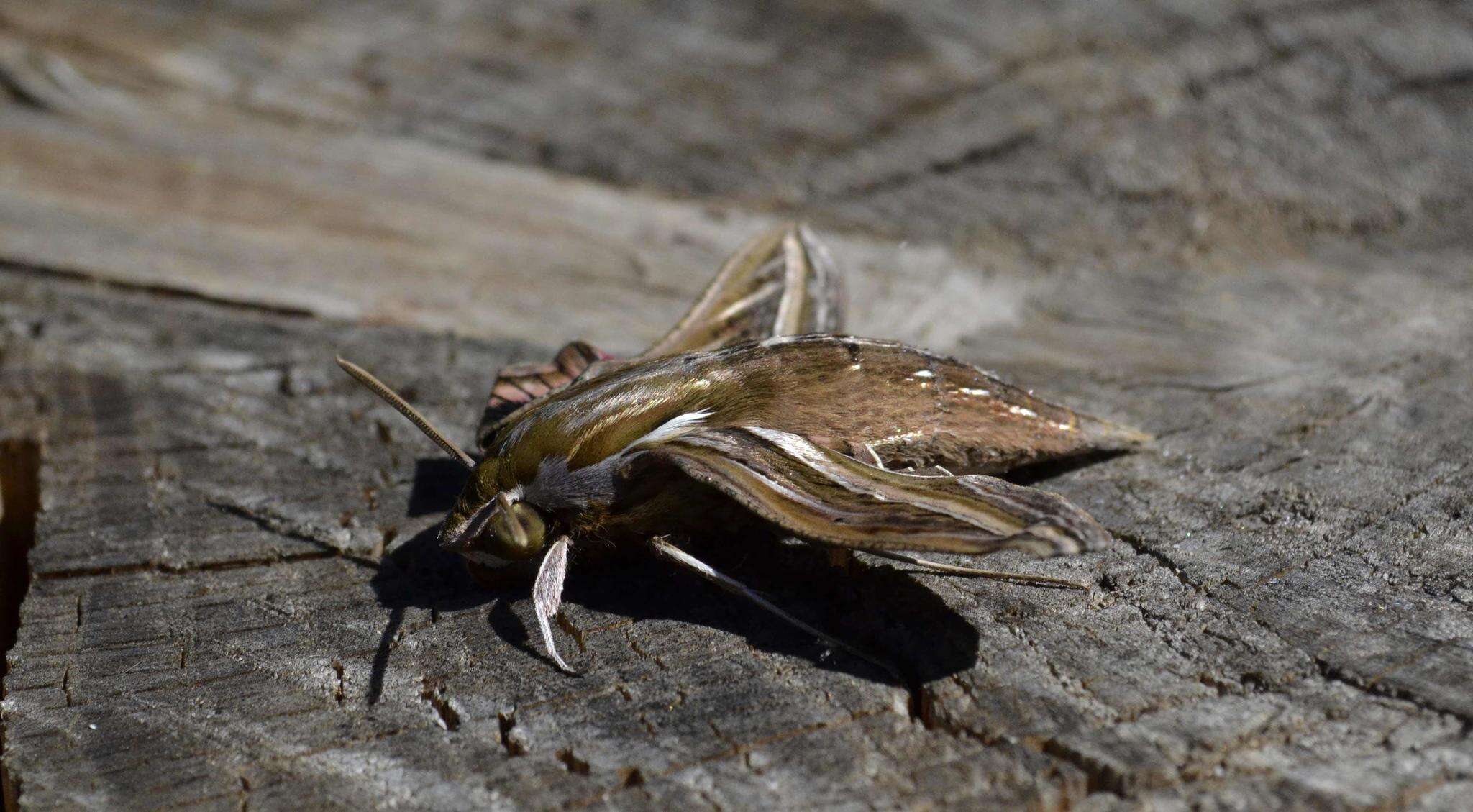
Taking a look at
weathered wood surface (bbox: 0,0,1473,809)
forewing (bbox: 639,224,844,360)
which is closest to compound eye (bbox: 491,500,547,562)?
weathered wood surface (bbox: 0,0,1473,809)

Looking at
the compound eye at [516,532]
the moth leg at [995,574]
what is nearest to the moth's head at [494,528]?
the compound eye at [516,532]

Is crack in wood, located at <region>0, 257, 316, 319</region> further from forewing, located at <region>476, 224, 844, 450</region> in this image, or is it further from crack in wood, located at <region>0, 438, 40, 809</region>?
forewing, located at <region>476, 224, 844, 450</region>

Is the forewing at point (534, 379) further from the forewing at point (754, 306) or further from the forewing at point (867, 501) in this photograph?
the forewing at point (867, 501)

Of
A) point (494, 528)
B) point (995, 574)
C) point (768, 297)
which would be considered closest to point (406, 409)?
point (494, 528)

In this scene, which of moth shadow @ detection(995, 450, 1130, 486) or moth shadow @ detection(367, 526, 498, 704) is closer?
moth shadow @ detection(367, 526, 498, 704)

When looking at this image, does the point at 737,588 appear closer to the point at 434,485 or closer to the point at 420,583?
the point at 420,583

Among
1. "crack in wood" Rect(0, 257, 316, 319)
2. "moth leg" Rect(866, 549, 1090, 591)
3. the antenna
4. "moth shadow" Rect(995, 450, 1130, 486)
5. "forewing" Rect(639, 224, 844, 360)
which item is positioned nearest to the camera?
"moth leg" Rect(866, 549, 1090, 591)
